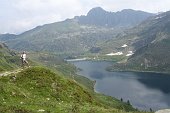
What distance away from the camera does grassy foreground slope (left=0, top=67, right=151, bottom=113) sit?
1740 inches

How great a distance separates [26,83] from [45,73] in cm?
569

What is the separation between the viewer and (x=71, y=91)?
60.2 meters

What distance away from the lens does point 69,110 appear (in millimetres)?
43969

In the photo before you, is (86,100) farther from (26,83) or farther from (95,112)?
(95,112)

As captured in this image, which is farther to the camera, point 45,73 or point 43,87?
point 45,73

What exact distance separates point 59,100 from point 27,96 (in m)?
5.73

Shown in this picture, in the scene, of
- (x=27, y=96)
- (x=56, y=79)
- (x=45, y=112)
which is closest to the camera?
(x=45, y=112)

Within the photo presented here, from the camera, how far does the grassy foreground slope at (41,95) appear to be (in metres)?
44.2

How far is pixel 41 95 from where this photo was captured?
54.2 m

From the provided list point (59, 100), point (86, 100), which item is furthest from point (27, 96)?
point (86, 100)

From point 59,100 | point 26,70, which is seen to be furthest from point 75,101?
point 26,70

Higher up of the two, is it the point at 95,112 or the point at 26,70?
the point at 26,70

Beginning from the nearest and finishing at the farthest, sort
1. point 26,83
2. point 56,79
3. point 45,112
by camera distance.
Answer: point 45,112 → point 26,83 → point 56,79

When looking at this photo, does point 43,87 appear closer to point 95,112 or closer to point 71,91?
point 71,91
